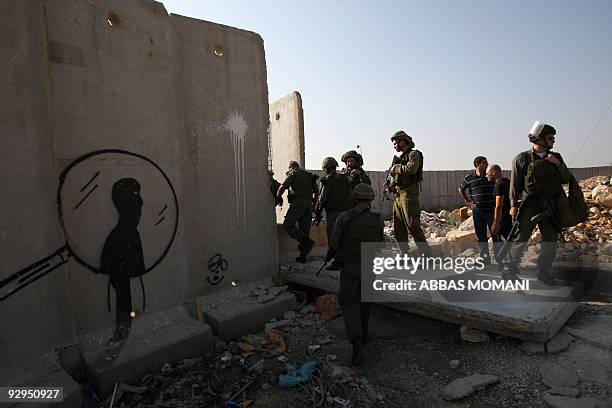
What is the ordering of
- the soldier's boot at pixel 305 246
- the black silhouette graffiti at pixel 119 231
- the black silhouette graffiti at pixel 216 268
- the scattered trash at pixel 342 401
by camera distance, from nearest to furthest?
the scattered trash at pixel 342 401
the black silhouette graffiti at pixel 119 231
the black silhouette graffiti at pixel 216 268
the soldier's boot at pixel 305 246

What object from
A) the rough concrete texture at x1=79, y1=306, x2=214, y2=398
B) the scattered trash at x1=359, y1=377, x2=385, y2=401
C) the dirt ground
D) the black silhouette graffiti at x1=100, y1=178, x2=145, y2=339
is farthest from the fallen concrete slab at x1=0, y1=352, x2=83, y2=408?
the scattered trash at x1=359, y1=377, x2=385, y2=401

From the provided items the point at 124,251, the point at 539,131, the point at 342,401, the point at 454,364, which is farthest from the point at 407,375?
the point at 124,251

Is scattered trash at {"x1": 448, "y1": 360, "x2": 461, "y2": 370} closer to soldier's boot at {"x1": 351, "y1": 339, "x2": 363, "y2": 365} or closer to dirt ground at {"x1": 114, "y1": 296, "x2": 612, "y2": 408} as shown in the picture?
dirt ground at {"x1": 114, "y1": 296, "x2": 612, "y2": 408}

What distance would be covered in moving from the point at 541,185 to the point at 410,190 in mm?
1323

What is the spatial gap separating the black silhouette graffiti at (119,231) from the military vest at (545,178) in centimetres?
355

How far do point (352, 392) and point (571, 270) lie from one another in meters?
4.84

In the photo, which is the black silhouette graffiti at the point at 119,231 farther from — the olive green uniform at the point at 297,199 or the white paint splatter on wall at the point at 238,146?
the olive green uniform at the point at 297,199

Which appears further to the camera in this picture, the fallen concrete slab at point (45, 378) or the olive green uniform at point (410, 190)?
the olive green uniform at point (410, 190)

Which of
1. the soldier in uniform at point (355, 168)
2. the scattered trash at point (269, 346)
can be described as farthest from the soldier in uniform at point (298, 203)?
the scattered trash at point (269, 346)

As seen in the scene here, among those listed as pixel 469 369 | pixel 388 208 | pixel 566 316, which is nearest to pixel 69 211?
pixel 469 369

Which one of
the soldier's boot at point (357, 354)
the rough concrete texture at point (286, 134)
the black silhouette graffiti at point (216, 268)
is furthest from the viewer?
the rough concrete texture at point (286, 134)

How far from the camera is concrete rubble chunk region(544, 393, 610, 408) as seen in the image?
2.39 metres

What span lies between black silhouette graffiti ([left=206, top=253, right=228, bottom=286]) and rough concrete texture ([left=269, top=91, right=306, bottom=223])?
8.87 ft

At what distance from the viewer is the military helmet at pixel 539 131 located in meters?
3.45
